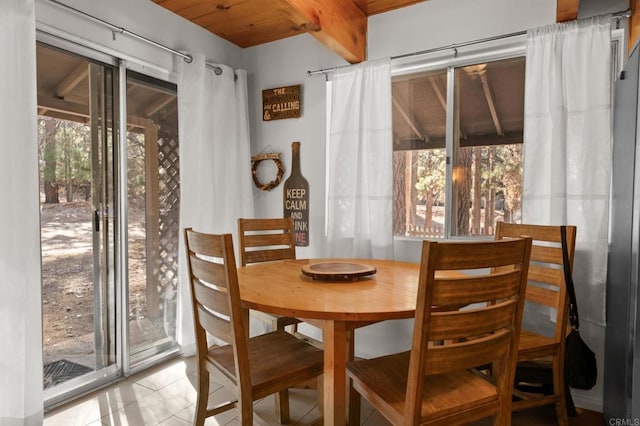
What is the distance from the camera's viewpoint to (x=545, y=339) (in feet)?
6.03

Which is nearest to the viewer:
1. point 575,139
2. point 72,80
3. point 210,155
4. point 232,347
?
point 232,347

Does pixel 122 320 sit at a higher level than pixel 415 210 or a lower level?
lower

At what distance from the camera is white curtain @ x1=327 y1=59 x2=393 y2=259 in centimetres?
259

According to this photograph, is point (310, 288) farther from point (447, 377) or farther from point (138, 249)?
point (138, 249)

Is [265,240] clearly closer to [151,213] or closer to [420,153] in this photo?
[151,213]

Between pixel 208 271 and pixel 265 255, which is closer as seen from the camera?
pixel 208 271

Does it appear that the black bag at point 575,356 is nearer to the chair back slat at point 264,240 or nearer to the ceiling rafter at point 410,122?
the ceiling rafter at point 410,122

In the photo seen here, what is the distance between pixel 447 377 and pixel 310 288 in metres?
0.61

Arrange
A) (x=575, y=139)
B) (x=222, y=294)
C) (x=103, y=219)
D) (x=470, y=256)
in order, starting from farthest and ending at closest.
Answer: (x=103, y=219) → (x=575, y=139) → (x=222, y=294) → (x=470, y=256)

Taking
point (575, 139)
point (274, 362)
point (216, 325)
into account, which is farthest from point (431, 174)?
point (216, 325)

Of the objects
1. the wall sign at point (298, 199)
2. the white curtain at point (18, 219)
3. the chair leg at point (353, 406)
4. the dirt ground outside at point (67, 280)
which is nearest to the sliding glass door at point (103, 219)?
the dirt ground outside at point (67, 280)

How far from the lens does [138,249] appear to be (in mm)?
2576

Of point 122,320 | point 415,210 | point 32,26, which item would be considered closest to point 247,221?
point 122,320

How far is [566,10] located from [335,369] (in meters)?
2.16
